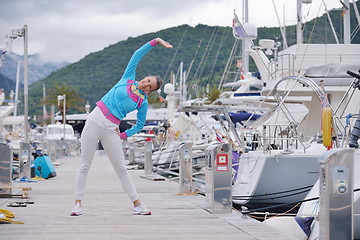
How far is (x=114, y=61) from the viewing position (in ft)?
458

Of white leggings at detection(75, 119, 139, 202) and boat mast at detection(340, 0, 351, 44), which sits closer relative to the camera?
white leggings at detection(75, 119, 139, 202)

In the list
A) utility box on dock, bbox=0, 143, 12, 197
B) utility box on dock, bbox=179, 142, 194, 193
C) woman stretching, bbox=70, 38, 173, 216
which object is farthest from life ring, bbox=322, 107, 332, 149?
utility box on dock, bbox=0, 143, 12, 197

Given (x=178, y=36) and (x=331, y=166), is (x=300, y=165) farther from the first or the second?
(x=178, y=36)

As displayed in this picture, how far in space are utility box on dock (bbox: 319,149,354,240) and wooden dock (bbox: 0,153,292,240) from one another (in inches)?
52.4

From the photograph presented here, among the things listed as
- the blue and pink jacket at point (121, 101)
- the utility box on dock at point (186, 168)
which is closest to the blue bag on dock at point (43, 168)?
the utility box on dock at point (186, 168)

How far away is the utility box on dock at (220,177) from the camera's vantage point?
10.0 meters

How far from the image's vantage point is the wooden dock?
313 inches

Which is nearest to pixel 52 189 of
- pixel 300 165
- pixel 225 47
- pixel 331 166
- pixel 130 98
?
pixel 300 165

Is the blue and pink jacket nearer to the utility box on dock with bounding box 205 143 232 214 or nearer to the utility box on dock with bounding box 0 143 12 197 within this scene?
the utility box on dock with bounding box 205 143 232 214

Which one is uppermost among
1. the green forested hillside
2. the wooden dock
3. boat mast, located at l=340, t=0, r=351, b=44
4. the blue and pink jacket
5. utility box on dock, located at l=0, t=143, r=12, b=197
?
the green forested hillside

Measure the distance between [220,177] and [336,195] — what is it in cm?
370

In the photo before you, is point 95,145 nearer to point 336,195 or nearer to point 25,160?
point 336,195

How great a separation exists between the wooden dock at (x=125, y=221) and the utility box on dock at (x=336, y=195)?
→ 1331 mm

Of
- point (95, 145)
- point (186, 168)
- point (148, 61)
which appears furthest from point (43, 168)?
point (148, 61)
